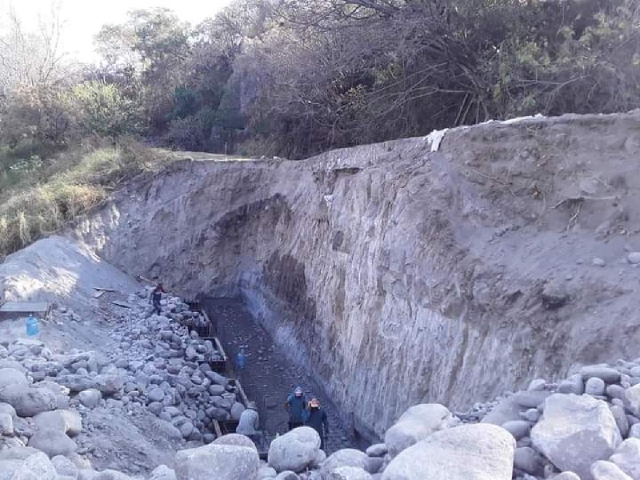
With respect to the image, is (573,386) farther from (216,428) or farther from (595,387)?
(216,428)

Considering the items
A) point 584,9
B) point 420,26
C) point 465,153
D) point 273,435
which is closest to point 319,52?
point 420,26

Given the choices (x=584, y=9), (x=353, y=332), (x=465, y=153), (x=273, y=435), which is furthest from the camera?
(x=584, y=9)

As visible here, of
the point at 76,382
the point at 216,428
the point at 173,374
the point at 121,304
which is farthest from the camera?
the point at 121,304

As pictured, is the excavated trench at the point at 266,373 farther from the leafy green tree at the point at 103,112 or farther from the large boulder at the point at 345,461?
the leafy green tree at the point at 103,112

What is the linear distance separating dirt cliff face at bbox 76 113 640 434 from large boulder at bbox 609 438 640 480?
A: 83.9 inches

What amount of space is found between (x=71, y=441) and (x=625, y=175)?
6.62 metres

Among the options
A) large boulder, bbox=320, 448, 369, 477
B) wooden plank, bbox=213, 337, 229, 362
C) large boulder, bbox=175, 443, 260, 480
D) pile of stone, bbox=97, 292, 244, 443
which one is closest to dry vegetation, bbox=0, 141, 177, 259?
pile of stone, bbox=97, 292, 244, 443

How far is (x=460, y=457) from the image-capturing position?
11.5 feet

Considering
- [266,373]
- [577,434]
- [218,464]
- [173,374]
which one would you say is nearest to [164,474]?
[218,464]

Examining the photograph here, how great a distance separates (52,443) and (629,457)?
530 centimetres

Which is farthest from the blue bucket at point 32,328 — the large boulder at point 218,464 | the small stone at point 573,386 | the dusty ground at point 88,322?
the small stone at point 573,386

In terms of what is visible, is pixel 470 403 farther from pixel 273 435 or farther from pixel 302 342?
pixel 302 342

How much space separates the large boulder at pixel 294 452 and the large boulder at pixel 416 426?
0.53 metres

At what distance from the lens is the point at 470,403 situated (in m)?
6.97
